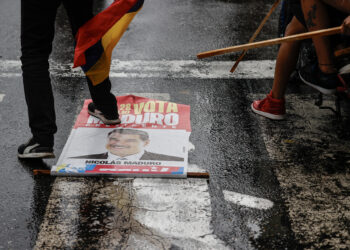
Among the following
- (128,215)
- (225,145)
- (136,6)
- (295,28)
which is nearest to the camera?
(128,215)

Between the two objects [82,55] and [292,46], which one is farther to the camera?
[292,46]

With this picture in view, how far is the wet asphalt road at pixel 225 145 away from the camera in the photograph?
2303 mm

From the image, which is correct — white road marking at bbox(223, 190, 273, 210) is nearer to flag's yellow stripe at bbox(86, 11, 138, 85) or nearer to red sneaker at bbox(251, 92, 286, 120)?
red sneaker at bbox(251, 92, 286, 120)

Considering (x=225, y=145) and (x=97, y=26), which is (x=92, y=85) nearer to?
(x=97, y=26)

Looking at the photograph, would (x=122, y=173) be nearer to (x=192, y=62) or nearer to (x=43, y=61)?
(x=43, y=61)

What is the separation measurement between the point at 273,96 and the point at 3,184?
1990 millimetres

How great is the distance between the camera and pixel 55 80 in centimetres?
387

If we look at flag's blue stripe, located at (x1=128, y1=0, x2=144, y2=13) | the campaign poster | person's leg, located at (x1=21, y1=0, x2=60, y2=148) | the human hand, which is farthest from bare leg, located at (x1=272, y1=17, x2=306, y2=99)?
person's leg, located at (x1=21, y1=0, x2=60, y2=148)

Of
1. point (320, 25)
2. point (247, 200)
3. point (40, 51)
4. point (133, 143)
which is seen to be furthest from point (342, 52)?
point (40, 51)

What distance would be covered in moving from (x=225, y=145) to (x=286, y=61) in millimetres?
820

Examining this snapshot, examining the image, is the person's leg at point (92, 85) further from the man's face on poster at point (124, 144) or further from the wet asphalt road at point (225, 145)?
the wet asphalt road at point (225, 145)

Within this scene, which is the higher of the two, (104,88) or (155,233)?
(104,88)

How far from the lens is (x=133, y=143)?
2957 mm

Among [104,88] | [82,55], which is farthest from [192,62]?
[82,55]
